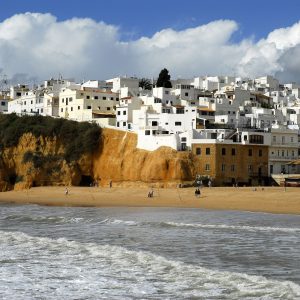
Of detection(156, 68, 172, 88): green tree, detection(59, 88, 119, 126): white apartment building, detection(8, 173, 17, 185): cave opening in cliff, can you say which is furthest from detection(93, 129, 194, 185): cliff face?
detection(156, 68, 172, 88): green tree

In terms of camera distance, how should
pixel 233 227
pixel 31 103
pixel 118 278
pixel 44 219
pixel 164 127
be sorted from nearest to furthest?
pixel 118 278
pixel 233 227
pixel 44 219
pixel 164 127
pixel 31 103

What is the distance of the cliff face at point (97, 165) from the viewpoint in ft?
175

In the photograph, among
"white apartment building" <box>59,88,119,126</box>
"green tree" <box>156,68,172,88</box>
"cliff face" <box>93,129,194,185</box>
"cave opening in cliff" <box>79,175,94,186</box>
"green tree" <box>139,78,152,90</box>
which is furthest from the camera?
"green tree" <box>139,78,152,90</box>

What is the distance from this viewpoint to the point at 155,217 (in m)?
34.8

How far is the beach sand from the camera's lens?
42656 millimetres

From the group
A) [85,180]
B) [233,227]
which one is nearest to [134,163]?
[85,180]

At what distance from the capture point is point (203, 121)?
5922cm

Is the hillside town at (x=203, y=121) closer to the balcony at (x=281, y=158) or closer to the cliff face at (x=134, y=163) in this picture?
the balcony at (x=281, y=158)

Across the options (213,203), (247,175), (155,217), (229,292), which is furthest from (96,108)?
(229,292)

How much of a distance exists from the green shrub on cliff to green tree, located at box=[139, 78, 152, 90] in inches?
1142

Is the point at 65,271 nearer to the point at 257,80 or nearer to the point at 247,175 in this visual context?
the point at 247,175

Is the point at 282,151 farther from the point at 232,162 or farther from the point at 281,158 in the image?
the point at 232,162

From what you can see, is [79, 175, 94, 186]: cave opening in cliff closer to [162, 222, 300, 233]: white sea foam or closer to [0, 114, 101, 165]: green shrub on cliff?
[0, 114, 101, 165]: green shrub on cliff

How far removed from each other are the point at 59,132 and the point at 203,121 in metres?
14.0
